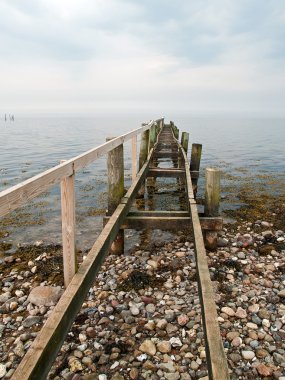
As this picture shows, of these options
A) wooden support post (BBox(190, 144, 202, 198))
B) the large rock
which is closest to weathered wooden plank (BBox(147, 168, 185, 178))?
wooden support post (BBox(190, 144, 202, 198))

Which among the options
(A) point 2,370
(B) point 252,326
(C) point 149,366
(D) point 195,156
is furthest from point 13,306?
(D) point 195,156

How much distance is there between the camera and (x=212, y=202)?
632 cm

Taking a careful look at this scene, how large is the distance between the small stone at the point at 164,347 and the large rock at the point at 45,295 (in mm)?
1831

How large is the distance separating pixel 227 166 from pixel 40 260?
734 inches

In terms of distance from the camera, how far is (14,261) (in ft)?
21.0

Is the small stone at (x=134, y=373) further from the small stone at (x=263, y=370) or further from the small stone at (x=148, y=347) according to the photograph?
the small stone at (x=263, y=370)

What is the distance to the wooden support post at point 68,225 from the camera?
3234 millimetres

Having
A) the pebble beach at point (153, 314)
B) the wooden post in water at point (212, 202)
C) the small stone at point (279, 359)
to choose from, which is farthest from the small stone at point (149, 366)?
the wooden post in water at point (212, 202)

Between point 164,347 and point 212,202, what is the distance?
3.40 metres

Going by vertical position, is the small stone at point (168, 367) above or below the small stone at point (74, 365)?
below

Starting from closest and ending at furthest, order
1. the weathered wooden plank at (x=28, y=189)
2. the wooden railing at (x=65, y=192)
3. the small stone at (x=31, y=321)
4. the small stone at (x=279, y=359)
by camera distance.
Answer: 1. the weathered wooden plank at (x=28, y=189)
2. the wooden railing at (x=65, y=192)
3. the small stone at (x=279, y=359)
4. the small stone at (x=31, y=321)

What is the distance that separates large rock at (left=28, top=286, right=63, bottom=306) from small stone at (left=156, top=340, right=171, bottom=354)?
6.01 feet

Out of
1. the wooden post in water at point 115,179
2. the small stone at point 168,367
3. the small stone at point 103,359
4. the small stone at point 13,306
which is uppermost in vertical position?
the wooden post in water at point 115,179

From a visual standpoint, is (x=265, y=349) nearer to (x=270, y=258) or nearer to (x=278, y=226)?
(x=270, y=258)
